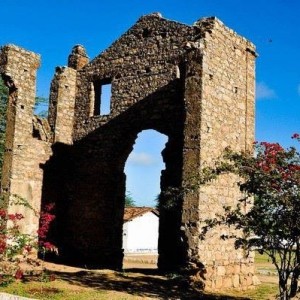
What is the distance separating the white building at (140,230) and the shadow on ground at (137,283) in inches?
981

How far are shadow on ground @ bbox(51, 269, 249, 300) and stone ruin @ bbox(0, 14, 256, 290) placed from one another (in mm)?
741

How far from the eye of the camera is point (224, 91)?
14867 millimetres

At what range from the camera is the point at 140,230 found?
139 feet

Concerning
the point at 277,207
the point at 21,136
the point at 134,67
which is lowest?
the point at 277,207

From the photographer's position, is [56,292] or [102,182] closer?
[56,292]

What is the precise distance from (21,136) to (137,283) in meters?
6.72

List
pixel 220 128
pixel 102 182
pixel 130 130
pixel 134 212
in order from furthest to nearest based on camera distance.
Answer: pixel 134 212, pixel 102 182, pixel 130 130, pixel 220 128

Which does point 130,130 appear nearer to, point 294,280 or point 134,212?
point 294,280

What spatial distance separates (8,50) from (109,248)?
314 inches

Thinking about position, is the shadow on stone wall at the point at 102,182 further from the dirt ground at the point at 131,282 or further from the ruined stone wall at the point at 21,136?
the dirt ground at the point at 131,282

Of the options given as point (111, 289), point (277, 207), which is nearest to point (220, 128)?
point (277, 207)

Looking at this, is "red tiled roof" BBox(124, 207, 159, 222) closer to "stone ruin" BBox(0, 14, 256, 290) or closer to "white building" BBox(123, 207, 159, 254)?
"white building" BBox(123, 207, 159, 254)

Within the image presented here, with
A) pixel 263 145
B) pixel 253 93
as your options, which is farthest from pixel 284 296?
pixel 253 93

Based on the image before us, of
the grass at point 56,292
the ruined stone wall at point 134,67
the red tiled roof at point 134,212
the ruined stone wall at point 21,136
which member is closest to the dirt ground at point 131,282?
the grass at point 56,292
